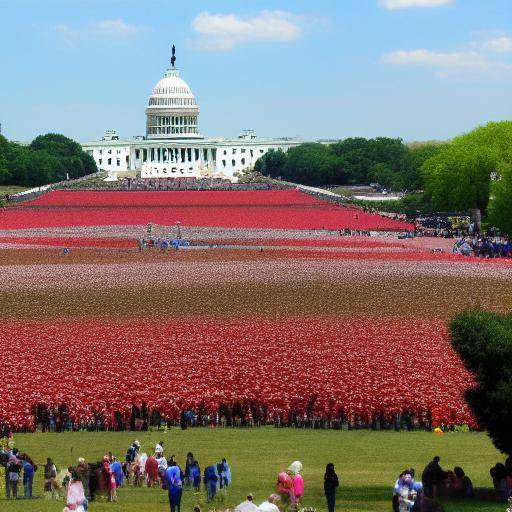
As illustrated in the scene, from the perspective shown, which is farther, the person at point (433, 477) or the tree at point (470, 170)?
the tree at point (470, 170)

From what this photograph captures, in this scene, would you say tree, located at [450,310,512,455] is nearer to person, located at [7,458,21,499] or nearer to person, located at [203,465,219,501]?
person, located at [203,465,219,501]

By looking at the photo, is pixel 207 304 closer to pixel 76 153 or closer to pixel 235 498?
pixel 235 498

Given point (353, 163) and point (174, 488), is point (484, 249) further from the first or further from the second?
point (353, 163)

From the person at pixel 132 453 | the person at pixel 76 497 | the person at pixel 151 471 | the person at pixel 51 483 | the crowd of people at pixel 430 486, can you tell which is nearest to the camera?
the person at pixel 76 497

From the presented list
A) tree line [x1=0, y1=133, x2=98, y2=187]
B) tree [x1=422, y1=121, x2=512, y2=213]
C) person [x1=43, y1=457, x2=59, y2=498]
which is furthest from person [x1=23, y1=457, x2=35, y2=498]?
tree line [x1=0, y1=133, x2=98, y2=187]

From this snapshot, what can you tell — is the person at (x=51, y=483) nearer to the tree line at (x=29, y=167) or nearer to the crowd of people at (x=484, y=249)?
the crowd of people at (x=484, y=249)

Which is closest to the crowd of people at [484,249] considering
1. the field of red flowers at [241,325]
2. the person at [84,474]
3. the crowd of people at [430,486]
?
the field of red flowers at [241,325]

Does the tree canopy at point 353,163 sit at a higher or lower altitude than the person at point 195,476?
higher
